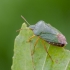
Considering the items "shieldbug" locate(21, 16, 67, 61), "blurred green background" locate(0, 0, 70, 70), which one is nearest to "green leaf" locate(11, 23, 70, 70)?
"shieldbug" locate(21, 16, 67, 61)

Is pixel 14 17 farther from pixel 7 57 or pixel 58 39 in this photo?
pixel 58 39

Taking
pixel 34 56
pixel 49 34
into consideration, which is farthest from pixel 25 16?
pixel 34 56

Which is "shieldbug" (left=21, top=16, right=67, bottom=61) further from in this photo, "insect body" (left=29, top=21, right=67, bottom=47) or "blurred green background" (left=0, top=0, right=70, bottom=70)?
"blurred green background" (left=0, top=0, right=70, bottom=70)

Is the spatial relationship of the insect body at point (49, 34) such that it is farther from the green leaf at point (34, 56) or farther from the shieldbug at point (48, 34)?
the green leaf at point (34, 56)

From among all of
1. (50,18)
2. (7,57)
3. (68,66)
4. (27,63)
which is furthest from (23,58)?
(50,18)

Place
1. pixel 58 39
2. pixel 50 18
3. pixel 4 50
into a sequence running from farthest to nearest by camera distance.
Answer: pixel 50 18 < pixel 4 50 < pixel 58 39

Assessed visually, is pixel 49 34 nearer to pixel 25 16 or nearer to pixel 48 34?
pixel 48 34
